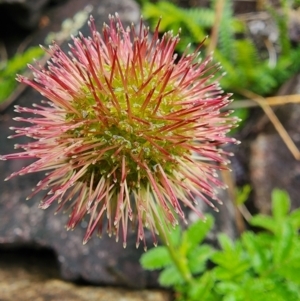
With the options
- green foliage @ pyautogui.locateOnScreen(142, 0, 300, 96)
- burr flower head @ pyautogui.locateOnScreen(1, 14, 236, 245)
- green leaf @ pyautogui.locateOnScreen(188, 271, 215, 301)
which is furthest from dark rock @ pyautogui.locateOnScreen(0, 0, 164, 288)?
green foliage @ pyautogui.locateOnScreen(142, 0, 300, 96)

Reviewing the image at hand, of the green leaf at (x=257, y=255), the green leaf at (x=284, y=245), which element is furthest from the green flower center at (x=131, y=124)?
the green leaf at (x=257, y=255)

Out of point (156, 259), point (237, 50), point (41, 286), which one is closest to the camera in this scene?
point (156, 259)

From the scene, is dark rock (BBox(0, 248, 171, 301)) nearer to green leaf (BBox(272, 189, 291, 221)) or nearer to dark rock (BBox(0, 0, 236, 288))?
dark rock (BBox(0, 0, 236, 288))

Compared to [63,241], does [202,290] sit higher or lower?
lower

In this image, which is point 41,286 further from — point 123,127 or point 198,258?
point 123,127

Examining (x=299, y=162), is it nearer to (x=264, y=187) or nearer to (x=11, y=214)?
(x=264, y=187)

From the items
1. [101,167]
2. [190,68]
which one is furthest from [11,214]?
[190,68]

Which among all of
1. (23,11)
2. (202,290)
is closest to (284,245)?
(202,290)
